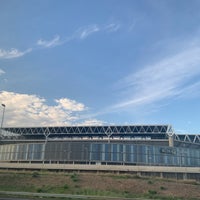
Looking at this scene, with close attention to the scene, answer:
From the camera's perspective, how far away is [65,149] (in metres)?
130

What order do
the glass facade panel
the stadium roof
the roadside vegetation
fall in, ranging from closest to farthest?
the roadside vegetation → the glass facade panel → the stadium roof

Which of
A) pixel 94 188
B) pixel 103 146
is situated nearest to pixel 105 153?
pixel 103 146

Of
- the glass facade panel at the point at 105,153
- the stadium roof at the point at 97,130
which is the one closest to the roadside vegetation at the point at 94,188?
the glass facade panel at the point at 105,153

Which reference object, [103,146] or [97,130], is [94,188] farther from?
[97,130]

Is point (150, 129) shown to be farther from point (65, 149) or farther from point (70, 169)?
point (70, 169)

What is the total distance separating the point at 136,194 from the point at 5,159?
11065 cm

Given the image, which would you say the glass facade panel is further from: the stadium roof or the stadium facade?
the stadium roof

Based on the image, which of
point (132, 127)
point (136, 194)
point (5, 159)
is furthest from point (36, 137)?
point (136, 194)

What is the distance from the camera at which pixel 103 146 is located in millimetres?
127438

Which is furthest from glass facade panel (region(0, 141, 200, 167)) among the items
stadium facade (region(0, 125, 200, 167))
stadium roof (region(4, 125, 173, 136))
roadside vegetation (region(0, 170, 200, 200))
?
roadside vegetation (region(0, 170, 200, 200))

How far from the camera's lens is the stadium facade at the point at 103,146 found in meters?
127

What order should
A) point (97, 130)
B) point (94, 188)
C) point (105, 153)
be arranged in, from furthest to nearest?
point (97, 130) < point (105, 153) < point (94, 188)

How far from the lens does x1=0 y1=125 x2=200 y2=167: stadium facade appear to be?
126750 mm

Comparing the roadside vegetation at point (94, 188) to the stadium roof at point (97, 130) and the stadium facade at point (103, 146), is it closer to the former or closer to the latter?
the stadium facade at point (103, 146)
